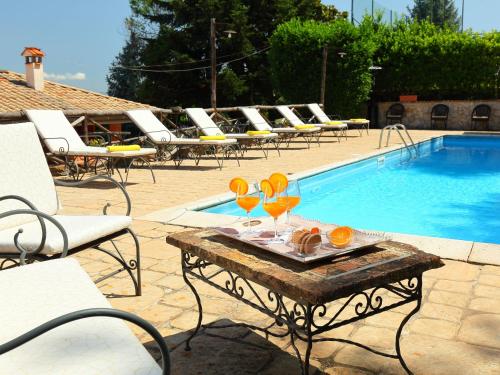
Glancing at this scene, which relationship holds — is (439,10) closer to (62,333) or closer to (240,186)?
(240,186)

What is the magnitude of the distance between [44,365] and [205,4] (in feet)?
90.6

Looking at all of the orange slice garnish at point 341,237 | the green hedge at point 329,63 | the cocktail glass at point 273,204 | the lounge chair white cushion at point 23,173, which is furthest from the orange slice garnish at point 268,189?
the green hedge at point 329,63

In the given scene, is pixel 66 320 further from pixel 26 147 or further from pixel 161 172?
pixel 161 172

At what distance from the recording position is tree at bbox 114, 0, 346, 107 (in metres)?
27.4

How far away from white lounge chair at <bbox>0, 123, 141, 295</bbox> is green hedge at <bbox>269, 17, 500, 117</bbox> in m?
15.7

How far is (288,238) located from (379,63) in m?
18.2

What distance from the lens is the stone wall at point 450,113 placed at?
57.7 ft

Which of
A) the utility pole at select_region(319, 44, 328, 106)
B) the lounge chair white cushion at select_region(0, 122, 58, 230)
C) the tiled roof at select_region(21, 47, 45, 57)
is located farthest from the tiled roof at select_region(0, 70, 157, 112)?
the lounge chair white cushion at select_region(0, 122, 58, 230)

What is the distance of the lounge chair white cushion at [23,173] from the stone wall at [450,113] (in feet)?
56.4

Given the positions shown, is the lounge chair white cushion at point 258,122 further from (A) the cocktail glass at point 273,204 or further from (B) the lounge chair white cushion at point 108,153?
(A) the cocktail glass at point 273,204

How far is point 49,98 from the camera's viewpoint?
15.3 meters

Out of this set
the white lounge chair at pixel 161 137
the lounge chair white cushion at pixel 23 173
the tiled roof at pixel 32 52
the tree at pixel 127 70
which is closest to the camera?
the lounge chair white cushion at pixel 23 173

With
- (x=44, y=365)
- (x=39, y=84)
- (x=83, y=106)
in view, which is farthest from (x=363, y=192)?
(x=39, y=84)

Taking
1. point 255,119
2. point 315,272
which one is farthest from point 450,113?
point 315,272
